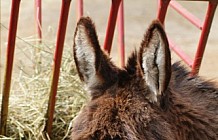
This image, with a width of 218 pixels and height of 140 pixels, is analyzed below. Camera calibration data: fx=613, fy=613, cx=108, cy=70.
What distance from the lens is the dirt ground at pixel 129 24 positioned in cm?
568

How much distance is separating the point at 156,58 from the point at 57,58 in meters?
1.26

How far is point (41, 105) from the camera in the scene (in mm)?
3801

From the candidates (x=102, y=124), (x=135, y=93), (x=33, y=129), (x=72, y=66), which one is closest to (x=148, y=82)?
(x=135, y=93)

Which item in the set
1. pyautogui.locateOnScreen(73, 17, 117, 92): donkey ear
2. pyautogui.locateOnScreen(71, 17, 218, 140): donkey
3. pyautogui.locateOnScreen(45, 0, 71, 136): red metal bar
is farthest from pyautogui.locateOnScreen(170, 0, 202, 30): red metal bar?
pyautogui.locateOnScreen(73, 17, 117, 92): donkey ear

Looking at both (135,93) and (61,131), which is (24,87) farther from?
(135,93)

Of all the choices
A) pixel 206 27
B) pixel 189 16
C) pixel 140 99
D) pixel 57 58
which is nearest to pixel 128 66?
pixel 140 99

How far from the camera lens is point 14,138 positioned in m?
3.72

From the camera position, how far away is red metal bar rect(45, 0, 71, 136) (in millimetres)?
3162

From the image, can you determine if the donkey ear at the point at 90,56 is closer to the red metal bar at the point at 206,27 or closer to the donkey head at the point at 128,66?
the donkey head at the point at 128,66

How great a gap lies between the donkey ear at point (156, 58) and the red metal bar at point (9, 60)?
1.25m

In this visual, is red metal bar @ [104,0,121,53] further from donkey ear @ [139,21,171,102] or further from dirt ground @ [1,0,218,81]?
dirt ground @ [1,0,218,81]

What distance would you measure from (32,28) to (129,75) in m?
3.92

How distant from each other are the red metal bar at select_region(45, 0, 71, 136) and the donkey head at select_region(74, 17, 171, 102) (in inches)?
31.0

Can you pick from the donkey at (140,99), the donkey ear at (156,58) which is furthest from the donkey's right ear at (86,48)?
the donkey ear at (156,58)
